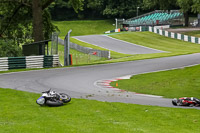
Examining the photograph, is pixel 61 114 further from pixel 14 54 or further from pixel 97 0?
pixel 97 0

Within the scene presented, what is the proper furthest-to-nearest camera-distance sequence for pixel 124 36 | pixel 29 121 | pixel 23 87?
1. pixel 124 36
2. pixel 23 87
3. pixel 29 121

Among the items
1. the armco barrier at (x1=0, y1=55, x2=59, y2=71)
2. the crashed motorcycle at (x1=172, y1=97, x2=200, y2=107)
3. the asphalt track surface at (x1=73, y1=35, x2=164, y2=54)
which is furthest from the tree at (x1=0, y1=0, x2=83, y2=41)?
the crashed motorcycle at (x1=172, y1=97, x2=200, y2=107)

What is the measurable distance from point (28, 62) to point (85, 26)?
7089 centimetres

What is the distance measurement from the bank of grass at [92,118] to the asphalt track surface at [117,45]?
3889 centimetres

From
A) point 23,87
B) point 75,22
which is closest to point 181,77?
point 23,87

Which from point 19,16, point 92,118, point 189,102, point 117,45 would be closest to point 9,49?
point 19,16

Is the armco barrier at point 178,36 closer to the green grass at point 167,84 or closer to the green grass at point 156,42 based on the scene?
the green grass at point 156,42

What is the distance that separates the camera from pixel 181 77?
2305cm

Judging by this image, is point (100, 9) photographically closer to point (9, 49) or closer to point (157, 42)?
point (157, 42)

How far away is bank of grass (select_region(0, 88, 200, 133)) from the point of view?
9.65 metres

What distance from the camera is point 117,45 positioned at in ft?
195

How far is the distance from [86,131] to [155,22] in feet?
258

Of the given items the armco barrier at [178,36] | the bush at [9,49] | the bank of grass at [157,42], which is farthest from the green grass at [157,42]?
the bush at [9,49]

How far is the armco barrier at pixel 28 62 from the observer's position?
2767cm
